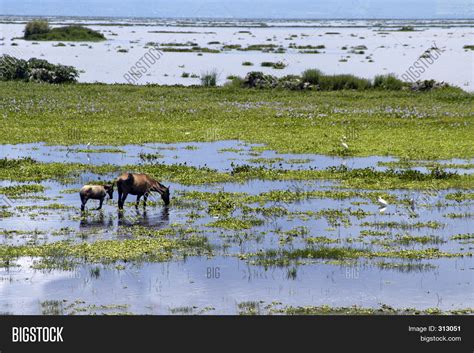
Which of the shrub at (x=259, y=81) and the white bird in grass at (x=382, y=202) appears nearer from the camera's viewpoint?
the white bird in grass at (x=382, y=202)

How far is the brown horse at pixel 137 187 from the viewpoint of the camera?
2303 centimetres

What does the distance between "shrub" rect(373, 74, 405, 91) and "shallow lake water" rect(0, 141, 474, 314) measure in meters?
28.8

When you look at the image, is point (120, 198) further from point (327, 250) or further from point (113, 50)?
point (113, 50)

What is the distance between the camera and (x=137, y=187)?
23203 mm

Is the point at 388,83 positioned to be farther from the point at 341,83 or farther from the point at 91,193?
the point at 91,193

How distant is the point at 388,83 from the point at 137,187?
113 feet

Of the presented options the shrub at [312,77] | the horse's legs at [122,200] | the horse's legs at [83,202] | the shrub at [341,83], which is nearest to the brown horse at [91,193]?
the horse's legs at [83,202]

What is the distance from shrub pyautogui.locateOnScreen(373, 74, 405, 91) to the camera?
54.8m

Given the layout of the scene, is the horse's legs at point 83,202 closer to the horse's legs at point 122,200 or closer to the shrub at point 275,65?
the horse's legs at point 122,200

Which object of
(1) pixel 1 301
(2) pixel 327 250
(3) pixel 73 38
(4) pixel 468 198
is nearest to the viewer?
(1) pixel 1 301

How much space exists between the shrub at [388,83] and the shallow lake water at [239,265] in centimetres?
2883

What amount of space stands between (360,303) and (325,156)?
1637 centimetres
